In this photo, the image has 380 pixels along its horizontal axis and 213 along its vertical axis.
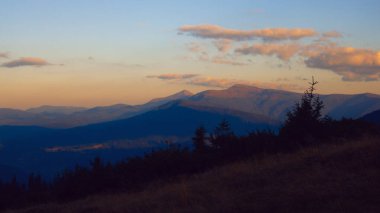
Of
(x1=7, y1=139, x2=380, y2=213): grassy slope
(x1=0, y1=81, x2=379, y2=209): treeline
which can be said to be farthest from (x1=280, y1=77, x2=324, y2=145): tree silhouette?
(x1=7, y1=139, x2=380, y2=213): grassy slope

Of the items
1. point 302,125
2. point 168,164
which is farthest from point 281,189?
point 302,125

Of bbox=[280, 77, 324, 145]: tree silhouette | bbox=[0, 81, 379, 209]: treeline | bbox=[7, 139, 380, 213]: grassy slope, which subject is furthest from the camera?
bbox=[280, 77, 324, 145]: tree silhouette

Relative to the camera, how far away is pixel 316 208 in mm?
10938

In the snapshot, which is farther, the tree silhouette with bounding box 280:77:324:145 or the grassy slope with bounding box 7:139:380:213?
the tree silhouette with bounding box 280:77:324:145

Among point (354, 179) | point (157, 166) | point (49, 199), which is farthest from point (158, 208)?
point (49, 199)

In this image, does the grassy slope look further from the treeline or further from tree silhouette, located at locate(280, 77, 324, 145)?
tree silhouette, located at locate(280, 77, 324, 145)

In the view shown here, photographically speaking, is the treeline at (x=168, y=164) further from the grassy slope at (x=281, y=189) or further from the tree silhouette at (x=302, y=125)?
the grassy slope at (x=281, y=189)

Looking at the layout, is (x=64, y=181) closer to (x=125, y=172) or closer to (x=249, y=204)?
(x=125, y=172)

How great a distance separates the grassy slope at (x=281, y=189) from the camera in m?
11.4

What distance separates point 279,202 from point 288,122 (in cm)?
1472

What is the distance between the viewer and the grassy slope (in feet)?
37.5

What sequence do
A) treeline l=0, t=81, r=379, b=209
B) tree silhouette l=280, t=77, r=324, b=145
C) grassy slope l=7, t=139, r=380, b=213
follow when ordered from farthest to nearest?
tree silhouette l=280, t=77, r=324, b=145 → treeline l=0, t=81, r=379, b=209 → grassy slope l=7, t=139, r=380, b=213

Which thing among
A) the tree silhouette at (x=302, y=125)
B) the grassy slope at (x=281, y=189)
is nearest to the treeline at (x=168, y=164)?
the tree silhouette at (x=302, y=125)

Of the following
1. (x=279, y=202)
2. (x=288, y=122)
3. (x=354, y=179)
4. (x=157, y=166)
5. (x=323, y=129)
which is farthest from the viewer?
(x=288, y=122)
